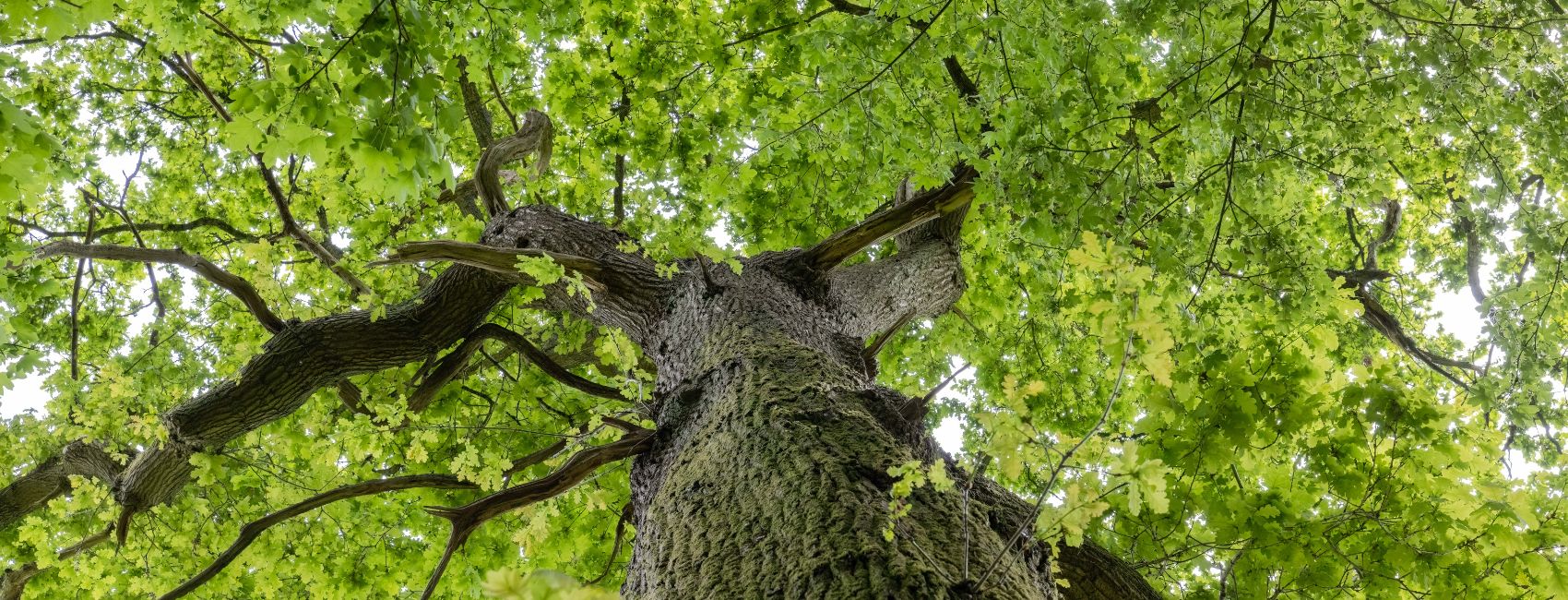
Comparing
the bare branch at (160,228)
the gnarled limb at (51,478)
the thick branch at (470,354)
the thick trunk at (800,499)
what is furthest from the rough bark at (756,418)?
the bare branch at (160,228)

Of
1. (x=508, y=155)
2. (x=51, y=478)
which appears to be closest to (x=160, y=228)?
(x=51, y=478)

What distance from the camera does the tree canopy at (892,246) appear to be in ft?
8.06

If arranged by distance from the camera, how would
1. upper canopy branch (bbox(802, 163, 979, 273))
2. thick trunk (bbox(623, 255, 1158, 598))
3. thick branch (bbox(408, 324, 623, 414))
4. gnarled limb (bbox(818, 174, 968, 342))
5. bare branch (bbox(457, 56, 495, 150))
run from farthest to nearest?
bare branch (bbox(457, 56, 495, 150)) → thick branch (bbox(408, 324, 623, 414)) → gnarled limb (bbox(818, 174, 968, 342)) → upper canopy branch (bbox(802, 163, 979, 273)) → thick trunk (bbox(623, 255, 1158, 598))

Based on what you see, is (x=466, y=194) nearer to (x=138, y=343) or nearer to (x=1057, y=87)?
(x=138, y=343)

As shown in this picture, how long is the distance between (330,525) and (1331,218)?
8.35m

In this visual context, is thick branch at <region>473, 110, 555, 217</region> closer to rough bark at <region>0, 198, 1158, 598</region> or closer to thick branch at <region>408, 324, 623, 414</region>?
rough bark at <region>0, 198, 1158, 598</region>

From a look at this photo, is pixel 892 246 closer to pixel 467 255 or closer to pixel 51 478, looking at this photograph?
pixel 467 255

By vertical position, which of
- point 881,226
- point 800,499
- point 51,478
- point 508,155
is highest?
point 508,155

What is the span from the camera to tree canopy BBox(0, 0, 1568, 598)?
246 centimetres

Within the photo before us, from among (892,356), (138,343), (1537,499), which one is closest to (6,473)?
(138,343)

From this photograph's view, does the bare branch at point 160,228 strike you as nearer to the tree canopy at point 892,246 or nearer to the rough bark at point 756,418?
the tree canopy at point 892,246

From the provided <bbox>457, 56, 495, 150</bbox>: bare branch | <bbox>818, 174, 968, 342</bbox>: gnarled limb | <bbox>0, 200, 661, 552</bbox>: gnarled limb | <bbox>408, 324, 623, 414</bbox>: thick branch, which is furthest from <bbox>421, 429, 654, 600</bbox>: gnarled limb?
A: <bbox>457, 56, 495, 150</bbox>: bare branch

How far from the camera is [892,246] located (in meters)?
5.90

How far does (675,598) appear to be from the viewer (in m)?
1.72
